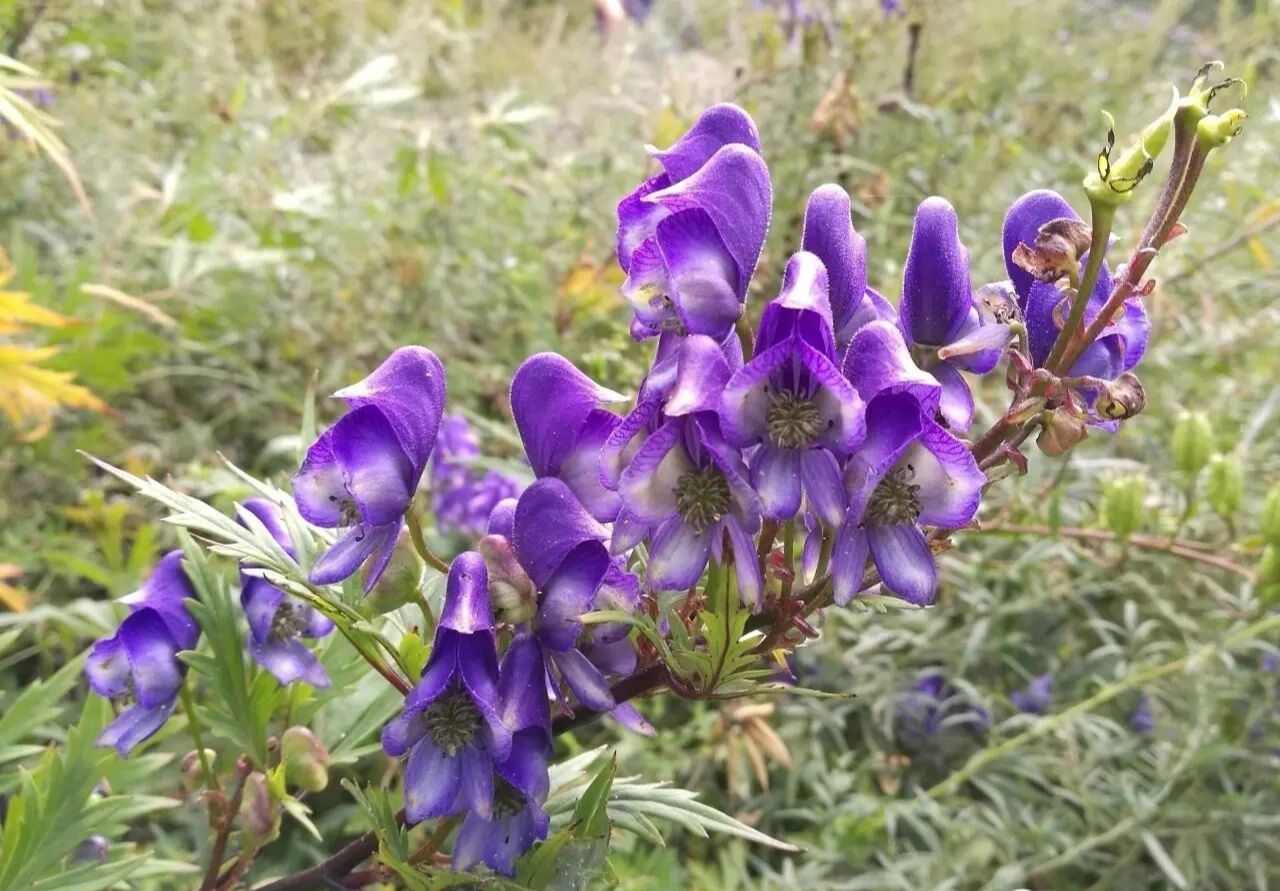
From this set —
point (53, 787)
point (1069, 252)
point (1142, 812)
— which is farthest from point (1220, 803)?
point (53, 787)

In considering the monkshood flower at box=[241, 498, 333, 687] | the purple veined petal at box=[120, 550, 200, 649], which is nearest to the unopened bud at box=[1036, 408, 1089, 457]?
the monkshood flower at box=[241, 498, 333, 687]

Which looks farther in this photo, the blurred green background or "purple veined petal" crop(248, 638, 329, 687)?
the blurred green background

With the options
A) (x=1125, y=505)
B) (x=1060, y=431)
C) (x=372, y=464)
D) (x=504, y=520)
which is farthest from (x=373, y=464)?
(x=1125, y=505)

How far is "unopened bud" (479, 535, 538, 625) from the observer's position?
25.3 inches

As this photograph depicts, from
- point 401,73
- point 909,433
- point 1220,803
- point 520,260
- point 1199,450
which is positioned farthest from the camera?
point 401,73

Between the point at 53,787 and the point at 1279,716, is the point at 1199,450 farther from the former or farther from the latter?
the point at 53,787

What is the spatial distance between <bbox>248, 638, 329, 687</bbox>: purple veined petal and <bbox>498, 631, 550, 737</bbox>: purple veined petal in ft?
0.89

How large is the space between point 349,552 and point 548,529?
0.13m

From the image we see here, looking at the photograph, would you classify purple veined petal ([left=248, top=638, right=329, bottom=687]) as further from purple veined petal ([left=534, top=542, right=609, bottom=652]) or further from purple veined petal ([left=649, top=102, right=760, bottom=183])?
purple veined petal ([left=649, top=102, right=760, bottom=183])

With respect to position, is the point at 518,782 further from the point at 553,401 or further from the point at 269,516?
the point at 269,516

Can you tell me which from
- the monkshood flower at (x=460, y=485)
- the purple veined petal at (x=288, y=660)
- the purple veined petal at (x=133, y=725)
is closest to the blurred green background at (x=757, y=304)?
the monkshood flower at (x=460, y=485)

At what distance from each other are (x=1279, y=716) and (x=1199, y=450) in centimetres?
52

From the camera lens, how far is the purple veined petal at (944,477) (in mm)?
575

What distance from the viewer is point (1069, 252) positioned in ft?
1.97
